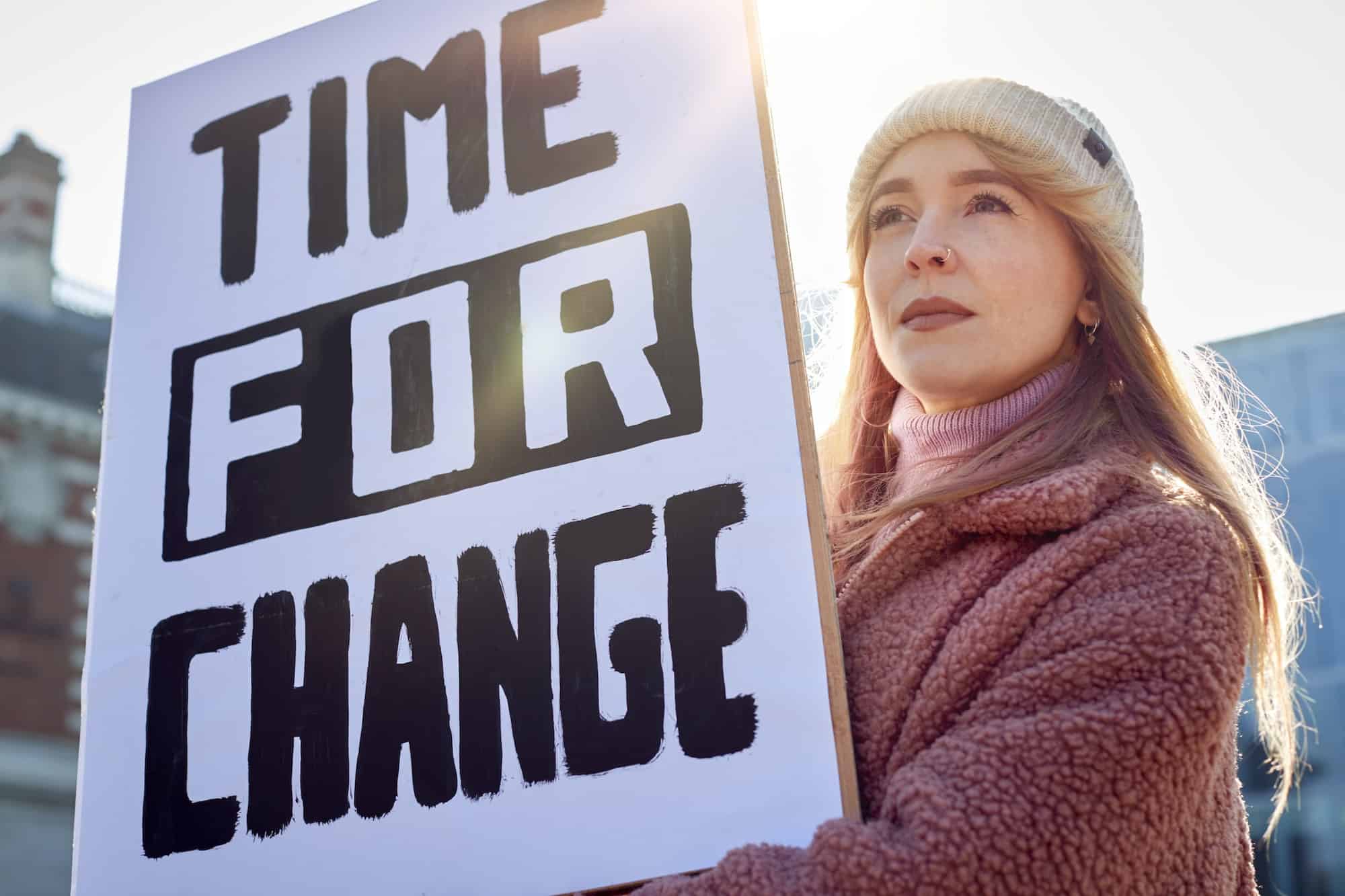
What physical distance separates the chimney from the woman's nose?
1859 centimetres

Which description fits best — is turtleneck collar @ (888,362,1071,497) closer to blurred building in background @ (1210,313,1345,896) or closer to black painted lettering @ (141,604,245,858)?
black painted lettering @ (141,604,245,858)

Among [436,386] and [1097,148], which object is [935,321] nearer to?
[1097,148]

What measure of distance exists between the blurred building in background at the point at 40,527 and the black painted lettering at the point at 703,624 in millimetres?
16096

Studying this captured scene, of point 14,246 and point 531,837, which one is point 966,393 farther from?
point 14,246

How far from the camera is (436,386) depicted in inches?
72.5

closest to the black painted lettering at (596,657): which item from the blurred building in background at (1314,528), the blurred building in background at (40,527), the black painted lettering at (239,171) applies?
the black painted lettering at (239,171)

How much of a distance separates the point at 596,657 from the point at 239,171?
0.97 m

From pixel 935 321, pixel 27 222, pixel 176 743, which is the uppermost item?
pixel 27 222

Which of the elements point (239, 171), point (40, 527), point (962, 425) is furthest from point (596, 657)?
point (40, 527)

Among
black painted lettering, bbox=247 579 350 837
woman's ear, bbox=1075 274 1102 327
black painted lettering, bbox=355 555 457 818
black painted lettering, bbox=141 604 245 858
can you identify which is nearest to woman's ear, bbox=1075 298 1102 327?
woman's ear, bbox=1075 274 1102 327

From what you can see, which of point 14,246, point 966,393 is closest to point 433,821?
point 966,393

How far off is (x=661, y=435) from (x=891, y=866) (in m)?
0.55

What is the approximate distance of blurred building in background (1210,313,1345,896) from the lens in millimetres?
14695

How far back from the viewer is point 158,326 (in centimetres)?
208
